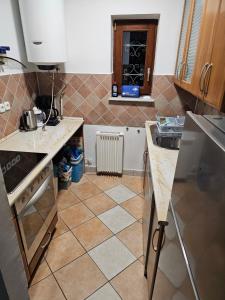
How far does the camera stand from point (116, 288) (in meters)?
1.41

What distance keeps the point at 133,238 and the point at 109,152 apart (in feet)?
3.54

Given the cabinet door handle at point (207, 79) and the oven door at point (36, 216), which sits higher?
the cabinet door handle at point (207, 79)

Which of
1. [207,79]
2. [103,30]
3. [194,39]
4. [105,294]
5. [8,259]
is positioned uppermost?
[103,30]

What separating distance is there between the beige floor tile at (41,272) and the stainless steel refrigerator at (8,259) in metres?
0.67

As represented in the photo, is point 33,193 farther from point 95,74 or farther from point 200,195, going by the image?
point 95,74

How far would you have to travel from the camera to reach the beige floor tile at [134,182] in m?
2.46

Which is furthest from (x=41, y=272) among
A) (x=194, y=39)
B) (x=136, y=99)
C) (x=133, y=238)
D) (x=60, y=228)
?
(x=194, y=39)

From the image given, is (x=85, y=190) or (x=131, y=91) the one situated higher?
(x=131, y=91)

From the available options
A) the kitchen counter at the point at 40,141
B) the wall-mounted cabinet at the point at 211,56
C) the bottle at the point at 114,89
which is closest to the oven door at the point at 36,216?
the kitchen counter at the point at 40,141

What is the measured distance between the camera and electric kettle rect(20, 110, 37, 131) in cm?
199

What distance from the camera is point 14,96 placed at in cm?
191

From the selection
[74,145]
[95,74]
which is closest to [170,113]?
[95,74]

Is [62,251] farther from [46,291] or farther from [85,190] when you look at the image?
[85,190]

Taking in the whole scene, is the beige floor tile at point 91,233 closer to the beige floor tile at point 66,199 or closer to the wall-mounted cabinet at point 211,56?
the beige floor tile at point 66,199
